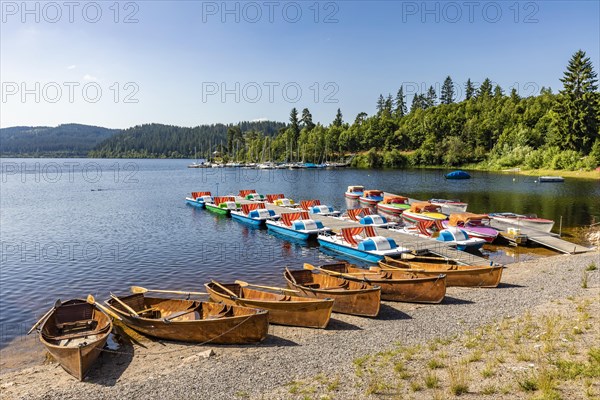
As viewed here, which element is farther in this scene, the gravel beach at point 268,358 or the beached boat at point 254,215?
the beached boat at point 254,215

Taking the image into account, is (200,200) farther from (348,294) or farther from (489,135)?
(489,135)

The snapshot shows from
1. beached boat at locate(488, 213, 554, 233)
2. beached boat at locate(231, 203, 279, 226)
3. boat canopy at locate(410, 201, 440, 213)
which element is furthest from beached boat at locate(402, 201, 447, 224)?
beached boat at locate(231, 203, 279, 226)

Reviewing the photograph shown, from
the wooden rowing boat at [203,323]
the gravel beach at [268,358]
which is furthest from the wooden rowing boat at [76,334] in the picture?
the wooden rowing boat at [203,323]

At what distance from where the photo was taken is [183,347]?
16562 millimetres

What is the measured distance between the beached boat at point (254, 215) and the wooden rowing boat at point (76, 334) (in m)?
28.2

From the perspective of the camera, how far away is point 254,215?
1859 inches

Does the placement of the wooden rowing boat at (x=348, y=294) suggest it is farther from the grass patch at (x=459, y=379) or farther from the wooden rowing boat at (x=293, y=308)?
the grass patch at (x=459, y=379)

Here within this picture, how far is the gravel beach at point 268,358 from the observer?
505 inches

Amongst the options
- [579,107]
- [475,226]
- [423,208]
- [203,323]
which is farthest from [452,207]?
[579,107]

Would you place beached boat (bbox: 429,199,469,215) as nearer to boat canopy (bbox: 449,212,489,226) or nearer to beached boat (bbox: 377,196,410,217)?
beached boat (bbox: 377,196,410,217)

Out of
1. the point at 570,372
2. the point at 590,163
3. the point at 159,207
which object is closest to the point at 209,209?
the point at 159,207

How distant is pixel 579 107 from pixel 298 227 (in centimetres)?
10855

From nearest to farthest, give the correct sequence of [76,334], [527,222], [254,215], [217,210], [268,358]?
[268,358] → [76,334] → [527,222] → [254,215] → [217,210]

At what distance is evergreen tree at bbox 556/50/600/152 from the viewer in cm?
11244
